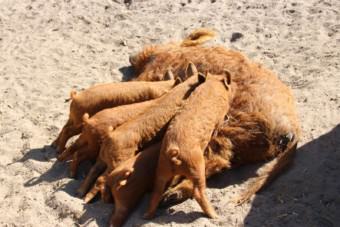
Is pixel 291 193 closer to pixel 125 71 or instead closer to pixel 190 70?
pixel 190 70

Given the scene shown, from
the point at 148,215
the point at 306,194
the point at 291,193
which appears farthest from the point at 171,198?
the point at 306,194

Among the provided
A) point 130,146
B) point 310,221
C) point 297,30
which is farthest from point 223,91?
point 297,30

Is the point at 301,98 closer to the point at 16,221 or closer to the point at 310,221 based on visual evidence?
the point at 310,221

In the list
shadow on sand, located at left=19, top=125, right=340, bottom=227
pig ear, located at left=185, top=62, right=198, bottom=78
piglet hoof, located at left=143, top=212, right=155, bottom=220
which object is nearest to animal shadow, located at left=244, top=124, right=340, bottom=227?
shadow on sand, located at left=19, top=125, right=340, bottom=227

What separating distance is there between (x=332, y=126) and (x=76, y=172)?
293cm

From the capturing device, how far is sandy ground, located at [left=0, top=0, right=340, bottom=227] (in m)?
5.25

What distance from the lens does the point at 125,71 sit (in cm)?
809

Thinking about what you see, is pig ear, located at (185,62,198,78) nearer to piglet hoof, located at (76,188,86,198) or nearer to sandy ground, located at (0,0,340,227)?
sandy ground, located at (0,0,340,227)

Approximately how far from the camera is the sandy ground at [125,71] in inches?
207

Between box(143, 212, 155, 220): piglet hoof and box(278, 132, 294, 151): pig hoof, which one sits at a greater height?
box(278, 132, 294, 151): pig hoof

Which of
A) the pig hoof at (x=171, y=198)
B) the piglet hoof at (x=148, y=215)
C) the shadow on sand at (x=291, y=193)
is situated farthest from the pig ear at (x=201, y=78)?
the piglet hoof at (x=148, y=215)

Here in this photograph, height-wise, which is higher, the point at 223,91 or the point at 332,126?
the point at 223,91

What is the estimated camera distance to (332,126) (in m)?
6.15

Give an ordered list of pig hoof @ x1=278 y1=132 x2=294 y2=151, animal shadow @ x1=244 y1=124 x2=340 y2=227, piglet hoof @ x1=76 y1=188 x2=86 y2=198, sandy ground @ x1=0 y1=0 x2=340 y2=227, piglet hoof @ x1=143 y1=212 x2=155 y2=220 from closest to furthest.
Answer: animal shadow @ x1=244 y1=124 x2=340 y2=227, piglet hoof @ x1=143 y1=212 x2=155 y2=220, sandy ground @ x1=0 y1=0 x2=340 y2=227, piglet hoof @ x1=76 y1=188 x2=86 y2=198, pig hoof @ x1=278 y1=132 x2=294 y2=151
